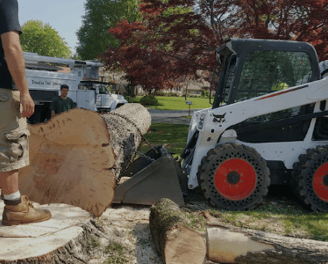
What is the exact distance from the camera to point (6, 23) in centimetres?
227

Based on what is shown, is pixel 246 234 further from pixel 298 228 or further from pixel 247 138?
pixel 247 138

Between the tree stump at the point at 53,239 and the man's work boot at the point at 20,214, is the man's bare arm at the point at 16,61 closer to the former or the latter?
the man's work boot at the point at 20,214

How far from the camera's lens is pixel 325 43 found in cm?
693

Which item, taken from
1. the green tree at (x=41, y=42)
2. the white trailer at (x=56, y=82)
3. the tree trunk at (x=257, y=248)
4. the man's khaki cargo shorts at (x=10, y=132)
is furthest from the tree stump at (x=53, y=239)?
the green tree at (x=41, y=42)

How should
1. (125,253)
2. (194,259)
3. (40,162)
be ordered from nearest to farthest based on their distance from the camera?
(194,259) → (125,253) → (40,162)

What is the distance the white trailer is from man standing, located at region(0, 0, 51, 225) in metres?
8.48

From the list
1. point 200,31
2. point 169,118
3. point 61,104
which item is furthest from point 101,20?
point 61,104

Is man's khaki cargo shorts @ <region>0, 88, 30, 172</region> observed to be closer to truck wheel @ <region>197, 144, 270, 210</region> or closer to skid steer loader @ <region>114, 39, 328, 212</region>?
skid steer loader @ <region>114, 39, 328, 212</region>

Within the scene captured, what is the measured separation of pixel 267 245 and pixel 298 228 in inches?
45.2

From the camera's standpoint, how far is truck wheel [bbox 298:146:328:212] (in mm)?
3926

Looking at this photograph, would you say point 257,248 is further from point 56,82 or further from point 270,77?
point 56,82

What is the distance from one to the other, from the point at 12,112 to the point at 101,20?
97.6ft

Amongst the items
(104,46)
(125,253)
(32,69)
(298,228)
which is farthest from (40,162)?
(104,46)

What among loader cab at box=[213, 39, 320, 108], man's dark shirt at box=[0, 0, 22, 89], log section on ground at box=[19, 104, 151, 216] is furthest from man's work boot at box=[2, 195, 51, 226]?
loader cab at box=[213, 39, 320, 108]
